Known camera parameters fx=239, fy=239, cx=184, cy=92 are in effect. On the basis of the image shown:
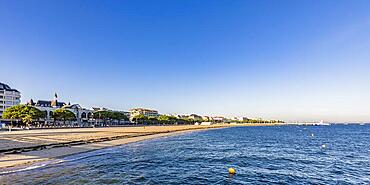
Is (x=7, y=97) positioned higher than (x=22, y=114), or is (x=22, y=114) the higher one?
(x=7, y=97)

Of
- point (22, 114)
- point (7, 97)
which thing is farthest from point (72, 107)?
point (22, 114)

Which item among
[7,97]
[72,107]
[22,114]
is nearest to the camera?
[22,114]

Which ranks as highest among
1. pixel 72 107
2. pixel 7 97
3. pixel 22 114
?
pixel 7 97

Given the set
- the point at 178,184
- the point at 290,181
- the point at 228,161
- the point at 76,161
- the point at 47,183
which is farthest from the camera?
the point at 228,161

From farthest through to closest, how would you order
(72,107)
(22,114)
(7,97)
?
(72,107), (7,97), (22,114)

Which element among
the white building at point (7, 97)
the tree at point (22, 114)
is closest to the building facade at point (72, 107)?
the white building at point (7, 97)

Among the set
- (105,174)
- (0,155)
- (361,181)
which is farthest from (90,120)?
(361,181)

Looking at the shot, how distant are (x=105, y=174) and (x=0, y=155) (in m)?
14.7

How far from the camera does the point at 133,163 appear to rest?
87.1ft

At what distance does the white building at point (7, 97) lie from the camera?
382 ft

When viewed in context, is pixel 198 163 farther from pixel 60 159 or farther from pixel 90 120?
pixel 90 120

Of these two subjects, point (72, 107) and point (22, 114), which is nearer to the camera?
point (22, 114)

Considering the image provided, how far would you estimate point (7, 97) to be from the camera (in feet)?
390

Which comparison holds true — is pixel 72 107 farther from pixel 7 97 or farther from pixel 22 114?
pixel 22 114
